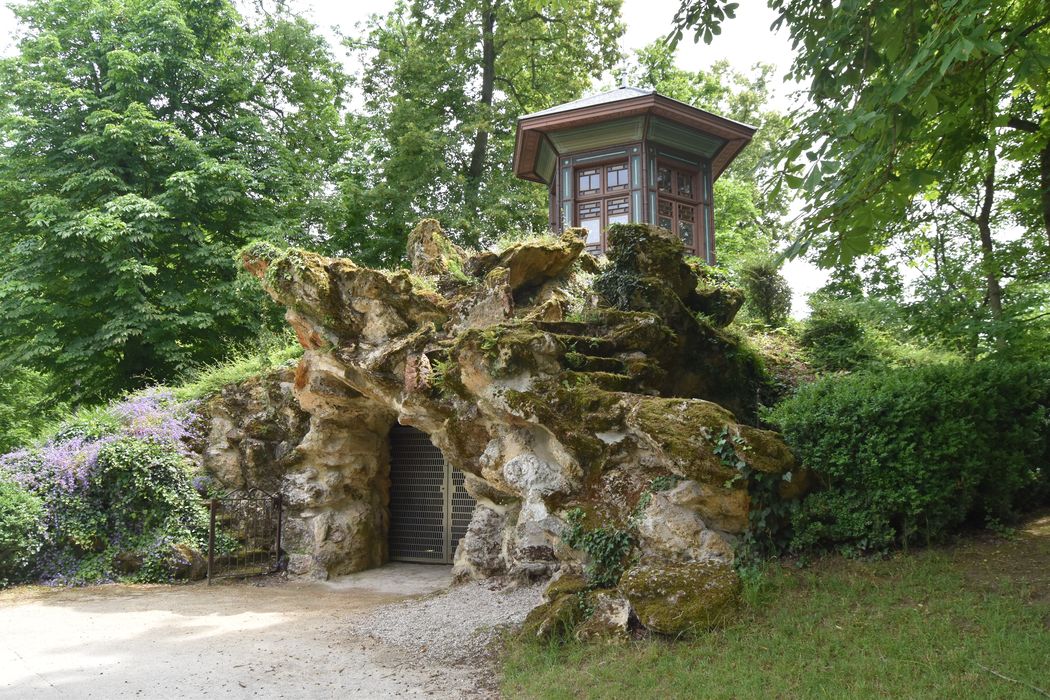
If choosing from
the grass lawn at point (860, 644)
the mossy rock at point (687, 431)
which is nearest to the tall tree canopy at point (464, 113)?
the mossy rock at point (687, 431)

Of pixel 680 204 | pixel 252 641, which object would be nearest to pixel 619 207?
pixel 680 204

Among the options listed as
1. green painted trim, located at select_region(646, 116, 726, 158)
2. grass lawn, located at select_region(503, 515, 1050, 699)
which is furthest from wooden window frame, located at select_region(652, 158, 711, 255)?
grass lawn, located at select_region(503, 515, 1050, 699)

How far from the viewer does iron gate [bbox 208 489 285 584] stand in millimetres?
12297

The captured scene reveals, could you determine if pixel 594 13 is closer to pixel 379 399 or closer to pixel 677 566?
pixel 379 399

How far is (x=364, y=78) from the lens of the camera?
2314 centimetres

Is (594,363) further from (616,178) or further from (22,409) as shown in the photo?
(22,409)

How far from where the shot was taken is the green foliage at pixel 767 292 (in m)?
13.4

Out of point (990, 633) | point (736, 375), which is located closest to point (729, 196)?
point (736, 375)

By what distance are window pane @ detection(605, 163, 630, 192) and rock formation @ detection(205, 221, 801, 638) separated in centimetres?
382

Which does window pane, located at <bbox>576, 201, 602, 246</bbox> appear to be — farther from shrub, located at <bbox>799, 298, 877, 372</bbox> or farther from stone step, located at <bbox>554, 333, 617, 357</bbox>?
stone step, located at <bbox>554, 333, 617, 357</bbox>

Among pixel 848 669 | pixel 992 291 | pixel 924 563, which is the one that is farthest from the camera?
pixel 992 291

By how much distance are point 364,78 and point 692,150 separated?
1304 centimetres

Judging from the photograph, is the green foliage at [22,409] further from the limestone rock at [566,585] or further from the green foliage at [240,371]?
the limestone rock at [566,585]

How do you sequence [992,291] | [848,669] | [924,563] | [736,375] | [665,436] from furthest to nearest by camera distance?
[992,291] → [736,375] → [665,436] → [924,563] → [848,669]
